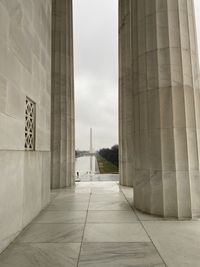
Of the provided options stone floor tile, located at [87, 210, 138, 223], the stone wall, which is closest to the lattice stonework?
the stone wall

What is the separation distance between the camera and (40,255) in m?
4.01

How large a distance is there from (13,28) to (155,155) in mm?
5509

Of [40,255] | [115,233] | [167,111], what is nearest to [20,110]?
[40,255]

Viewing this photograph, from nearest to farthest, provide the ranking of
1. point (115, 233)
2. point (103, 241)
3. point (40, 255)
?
point (40, 255), point (103, 241), point (115, 233)

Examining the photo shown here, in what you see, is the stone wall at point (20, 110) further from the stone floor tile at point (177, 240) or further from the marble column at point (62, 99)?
the marble column at point (62, 99)

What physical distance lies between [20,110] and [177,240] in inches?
197

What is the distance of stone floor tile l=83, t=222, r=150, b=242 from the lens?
4734 mm

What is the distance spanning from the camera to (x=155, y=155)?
269 inches

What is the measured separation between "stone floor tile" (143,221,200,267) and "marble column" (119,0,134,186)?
24.1 ft

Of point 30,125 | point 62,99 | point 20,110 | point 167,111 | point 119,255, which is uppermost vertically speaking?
point 62,99

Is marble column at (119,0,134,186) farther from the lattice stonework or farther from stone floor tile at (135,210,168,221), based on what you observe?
the lattice stonework

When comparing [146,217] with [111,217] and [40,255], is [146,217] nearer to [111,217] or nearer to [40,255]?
[111,217]

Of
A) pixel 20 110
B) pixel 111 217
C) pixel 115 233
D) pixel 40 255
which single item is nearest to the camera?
pixel 40 255

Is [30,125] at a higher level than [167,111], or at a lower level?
lower
